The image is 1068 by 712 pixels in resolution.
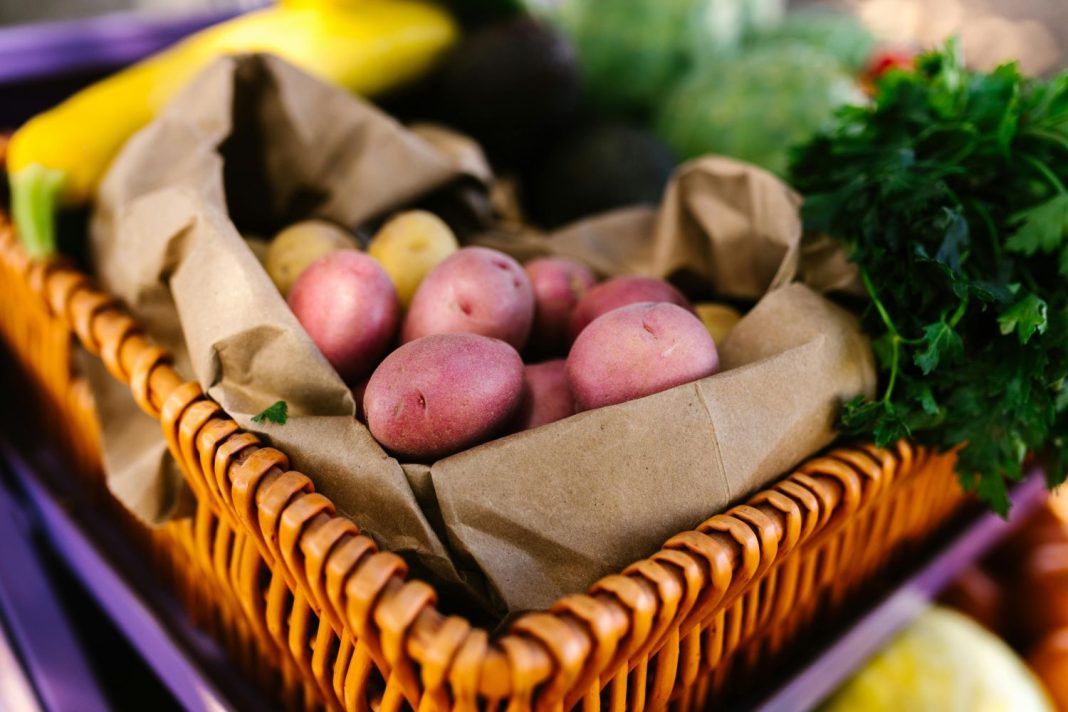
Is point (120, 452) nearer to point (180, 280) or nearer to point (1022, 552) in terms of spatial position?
point (180, 280)

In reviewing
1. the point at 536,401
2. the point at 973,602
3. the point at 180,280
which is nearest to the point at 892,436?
the point at 536,401

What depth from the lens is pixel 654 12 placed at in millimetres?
1237

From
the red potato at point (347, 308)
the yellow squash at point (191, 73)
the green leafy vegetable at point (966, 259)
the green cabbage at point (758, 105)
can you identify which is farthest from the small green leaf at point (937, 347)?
the yellow squash at point (191, 73)

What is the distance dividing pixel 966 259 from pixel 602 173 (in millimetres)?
477

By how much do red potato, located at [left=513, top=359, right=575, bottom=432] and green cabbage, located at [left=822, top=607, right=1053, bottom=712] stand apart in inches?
20.2

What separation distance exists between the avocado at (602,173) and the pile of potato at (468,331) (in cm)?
24

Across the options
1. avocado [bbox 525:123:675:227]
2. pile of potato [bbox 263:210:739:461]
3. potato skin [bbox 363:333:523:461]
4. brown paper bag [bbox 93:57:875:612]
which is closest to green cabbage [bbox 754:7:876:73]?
avocado [bbox 525:123:675:227]

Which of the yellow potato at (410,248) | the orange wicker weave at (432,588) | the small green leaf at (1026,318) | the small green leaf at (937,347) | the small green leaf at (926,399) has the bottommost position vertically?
the orange wicker weave at (432,588)

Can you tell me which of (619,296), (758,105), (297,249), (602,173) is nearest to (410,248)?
(297,249)

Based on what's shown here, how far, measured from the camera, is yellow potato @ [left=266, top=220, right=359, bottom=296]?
680mm

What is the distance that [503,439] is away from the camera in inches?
19.5

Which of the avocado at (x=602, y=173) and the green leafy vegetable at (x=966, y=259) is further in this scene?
the avocado at (x=602, y=173)

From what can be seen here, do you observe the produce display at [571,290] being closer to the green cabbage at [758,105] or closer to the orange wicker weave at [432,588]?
the orange wicker weave at [432,588]

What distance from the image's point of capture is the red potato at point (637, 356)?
53cm
